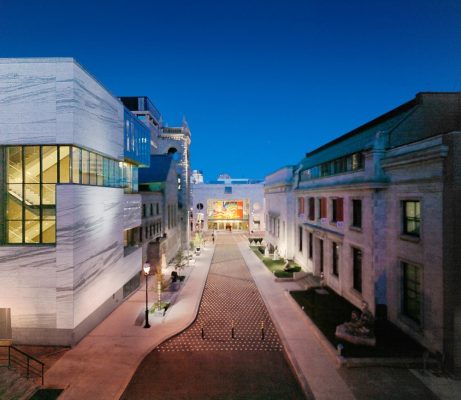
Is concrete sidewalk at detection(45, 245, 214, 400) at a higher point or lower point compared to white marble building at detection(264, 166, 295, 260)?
lower

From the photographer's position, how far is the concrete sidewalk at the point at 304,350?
11406 millimetres

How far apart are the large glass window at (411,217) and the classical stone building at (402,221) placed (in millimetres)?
54

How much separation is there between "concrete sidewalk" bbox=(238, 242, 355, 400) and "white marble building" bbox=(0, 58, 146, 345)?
11443mm

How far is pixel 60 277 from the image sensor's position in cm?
1452

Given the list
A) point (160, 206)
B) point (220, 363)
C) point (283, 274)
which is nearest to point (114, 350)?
point (220, 363)

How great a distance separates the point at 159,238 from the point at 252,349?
19.2 m

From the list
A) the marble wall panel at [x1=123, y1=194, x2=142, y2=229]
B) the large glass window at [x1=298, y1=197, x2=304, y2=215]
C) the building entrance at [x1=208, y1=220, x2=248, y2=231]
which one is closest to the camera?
the marble wall panel at [x1=123, y1=194, x2=142, y2=229]

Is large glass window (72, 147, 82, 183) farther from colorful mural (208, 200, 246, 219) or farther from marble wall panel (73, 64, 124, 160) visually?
colorful mural (208, 200, 246, 219)

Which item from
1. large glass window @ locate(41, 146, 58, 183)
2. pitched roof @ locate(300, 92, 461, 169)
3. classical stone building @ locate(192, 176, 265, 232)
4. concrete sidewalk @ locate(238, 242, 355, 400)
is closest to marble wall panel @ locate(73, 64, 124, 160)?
large glass window @ locate(41, 146, 58, 183)

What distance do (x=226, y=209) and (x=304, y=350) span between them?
2359 inches

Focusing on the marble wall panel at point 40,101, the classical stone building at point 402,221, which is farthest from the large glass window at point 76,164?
the classical stone building at point 402,221

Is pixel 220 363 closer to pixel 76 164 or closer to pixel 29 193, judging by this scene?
pixel 76 164

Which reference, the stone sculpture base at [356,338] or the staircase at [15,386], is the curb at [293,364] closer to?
the stone sculpture base at [356,338]

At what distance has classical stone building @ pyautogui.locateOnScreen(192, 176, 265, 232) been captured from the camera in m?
Result: 73.1
